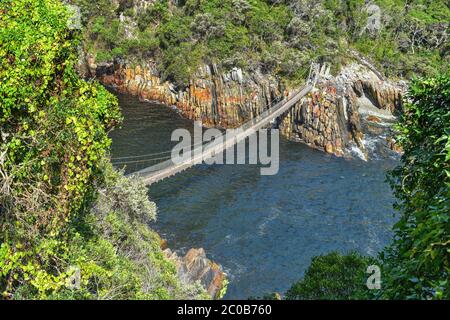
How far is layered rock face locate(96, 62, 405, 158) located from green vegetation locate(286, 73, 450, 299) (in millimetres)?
25893

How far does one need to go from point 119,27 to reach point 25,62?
48.4 m

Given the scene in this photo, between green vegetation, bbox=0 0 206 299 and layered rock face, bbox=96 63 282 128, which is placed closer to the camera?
green vegetation, bbox=0 0 206 299

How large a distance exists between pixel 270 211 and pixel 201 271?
908cm

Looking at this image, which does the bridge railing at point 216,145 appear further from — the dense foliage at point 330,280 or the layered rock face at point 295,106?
the dense foliage at point 330,280

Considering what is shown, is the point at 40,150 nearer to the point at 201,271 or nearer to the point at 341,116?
the point at 201,271

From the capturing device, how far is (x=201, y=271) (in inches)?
761

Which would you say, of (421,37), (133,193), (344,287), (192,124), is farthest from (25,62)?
(421,37)

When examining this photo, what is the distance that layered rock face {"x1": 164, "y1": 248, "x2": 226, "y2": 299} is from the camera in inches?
736

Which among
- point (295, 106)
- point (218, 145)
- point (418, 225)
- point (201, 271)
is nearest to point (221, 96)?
point (295, 106)

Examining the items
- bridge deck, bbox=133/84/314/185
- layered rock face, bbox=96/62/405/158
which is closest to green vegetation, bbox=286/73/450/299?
bridge deck, bbox=133/84/314/185

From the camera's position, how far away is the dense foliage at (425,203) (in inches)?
206

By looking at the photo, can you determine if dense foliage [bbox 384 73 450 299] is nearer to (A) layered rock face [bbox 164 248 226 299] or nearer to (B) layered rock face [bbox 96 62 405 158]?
(A) layered rock face [bbox 164 248 226 299]

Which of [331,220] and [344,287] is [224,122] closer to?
[331,220]

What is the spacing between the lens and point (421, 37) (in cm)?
5906
